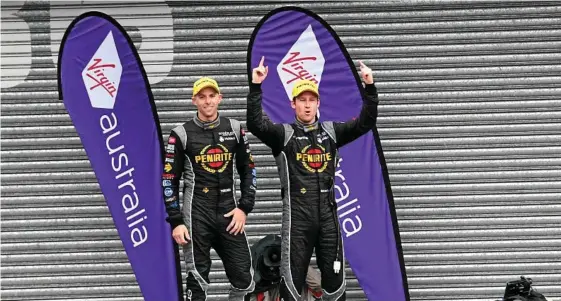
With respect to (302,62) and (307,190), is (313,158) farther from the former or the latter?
(302,62)

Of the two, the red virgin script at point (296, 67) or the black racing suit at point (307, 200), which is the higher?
the red virgin script at point (296, 67)

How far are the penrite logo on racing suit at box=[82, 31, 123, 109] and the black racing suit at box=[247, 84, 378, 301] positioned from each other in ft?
5.41

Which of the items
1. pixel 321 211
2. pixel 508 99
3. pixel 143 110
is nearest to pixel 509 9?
pixel 508 99

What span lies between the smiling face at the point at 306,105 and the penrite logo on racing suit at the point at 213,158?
2.07 feet

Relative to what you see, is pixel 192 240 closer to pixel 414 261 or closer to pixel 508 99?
pixel 414 261

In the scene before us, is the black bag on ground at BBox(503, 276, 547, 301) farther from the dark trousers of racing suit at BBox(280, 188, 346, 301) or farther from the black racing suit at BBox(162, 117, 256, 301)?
the black racing suit at BBox(162, 117, 256, 301)

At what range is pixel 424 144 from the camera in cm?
679

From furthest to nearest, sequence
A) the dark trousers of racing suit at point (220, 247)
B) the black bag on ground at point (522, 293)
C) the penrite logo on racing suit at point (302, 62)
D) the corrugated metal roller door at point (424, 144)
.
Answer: the corrugated metal roller door at point (424, 144)
the penrite logo on racing suit at point (302, 62)
the black bag on ground at point (522, 293)
the dark trousers of racing suit at point (220, 247)

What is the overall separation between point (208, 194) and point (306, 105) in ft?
3.23

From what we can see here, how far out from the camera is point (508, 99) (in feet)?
22.2

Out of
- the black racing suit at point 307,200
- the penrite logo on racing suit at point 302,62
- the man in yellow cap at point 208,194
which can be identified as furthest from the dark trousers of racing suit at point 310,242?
the penrite logo on racing suit at point 302,62

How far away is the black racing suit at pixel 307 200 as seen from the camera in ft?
17.4

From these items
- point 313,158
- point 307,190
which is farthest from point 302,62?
point 307,190

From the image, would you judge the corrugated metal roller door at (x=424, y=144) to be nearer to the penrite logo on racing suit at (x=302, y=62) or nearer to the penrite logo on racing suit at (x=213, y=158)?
the penrite logo on racing suit at (x=302, y=62)
